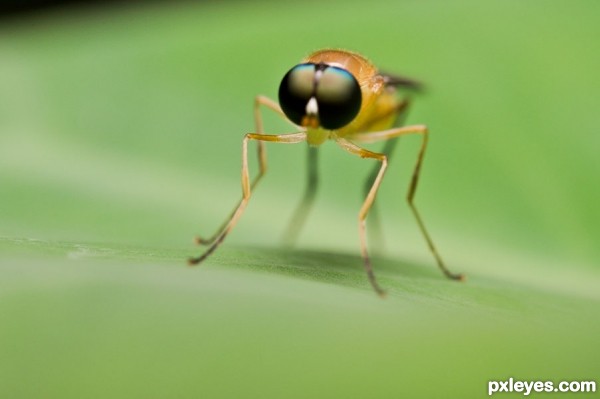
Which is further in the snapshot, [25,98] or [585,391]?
[25,98]

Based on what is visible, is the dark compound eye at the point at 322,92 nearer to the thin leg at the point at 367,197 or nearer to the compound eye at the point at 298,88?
the compound eye at the point at 298,88

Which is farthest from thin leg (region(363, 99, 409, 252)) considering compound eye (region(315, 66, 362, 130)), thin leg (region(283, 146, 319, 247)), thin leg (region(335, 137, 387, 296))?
compound eye (region(315, 66, 362, 130))

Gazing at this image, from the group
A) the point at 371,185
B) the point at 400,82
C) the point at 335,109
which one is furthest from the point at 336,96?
the point at 371,185

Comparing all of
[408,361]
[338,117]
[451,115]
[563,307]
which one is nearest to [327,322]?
[408,361]

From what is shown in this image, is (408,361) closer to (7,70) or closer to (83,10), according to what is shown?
(7,70)

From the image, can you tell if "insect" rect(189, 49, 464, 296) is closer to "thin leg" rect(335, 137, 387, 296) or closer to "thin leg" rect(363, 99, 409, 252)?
"thin leg" rect(335, 137, 387, 296)

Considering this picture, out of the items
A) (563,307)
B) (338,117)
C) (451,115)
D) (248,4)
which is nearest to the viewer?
(563,307)

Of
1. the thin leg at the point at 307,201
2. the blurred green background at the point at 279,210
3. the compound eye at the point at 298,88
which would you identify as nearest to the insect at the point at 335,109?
the compound eye at the point at 298,88

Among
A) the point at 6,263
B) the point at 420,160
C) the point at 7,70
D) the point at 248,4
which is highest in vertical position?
the point at 248,4
